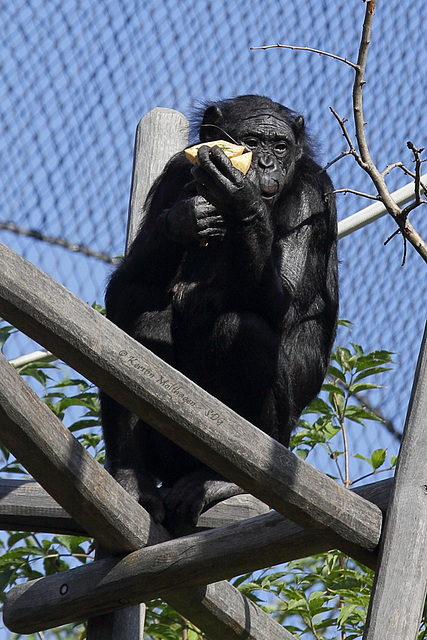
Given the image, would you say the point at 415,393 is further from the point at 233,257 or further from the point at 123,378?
the point at 233,257

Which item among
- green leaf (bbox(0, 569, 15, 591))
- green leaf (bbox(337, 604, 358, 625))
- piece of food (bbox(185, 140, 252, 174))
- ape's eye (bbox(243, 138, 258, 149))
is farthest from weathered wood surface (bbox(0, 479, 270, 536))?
ape's eye (bbox(243, 138, 258, 149))

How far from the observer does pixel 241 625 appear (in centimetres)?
266

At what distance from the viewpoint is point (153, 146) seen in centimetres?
379

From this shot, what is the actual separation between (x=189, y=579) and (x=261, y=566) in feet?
0.60

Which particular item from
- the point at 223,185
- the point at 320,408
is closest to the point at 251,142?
the point at 223,185

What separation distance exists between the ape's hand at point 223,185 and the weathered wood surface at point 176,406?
2.38 ft

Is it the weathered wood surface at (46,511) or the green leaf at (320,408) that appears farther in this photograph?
the green leaf at (320,408)

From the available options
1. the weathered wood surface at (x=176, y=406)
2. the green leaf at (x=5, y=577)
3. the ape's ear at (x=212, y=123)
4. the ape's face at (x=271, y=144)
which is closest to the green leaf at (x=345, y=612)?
the weathered wood surface at (x=176, y=406)

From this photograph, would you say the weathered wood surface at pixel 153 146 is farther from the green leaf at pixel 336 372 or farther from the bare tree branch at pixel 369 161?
the bare tree branch at pixel 369 161

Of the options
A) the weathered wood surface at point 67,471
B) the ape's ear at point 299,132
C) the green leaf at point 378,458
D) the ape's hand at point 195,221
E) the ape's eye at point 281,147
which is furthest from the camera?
the green leaf at point 378,458

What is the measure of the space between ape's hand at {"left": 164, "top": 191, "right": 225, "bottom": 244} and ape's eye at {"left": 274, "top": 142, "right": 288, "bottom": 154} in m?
0.49

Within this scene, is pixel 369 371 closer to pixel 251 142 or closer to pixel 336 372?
pixel 336 372

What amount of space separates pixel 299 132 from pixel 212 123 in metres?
0.30

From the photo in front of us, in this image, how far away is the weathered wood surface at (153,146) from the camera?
3725mm
